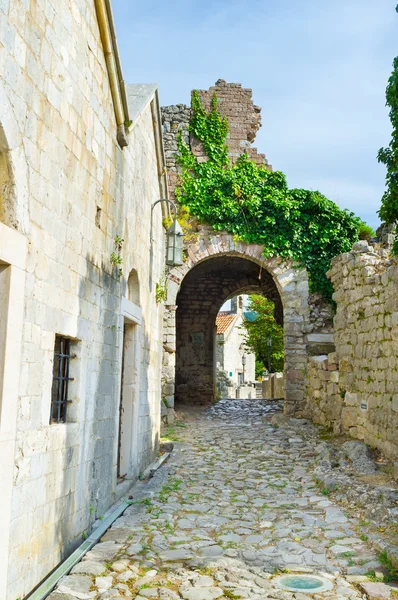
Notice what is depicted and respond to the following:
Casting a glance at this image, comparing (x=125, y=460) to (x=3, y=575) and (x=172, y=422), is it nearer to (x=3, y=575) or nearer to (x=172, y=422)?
(x=3, y=575)

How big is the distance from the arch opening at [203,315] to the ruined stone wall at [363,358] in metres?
6.62

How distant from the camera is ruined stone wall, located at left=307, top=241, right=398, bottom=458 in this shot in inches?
299

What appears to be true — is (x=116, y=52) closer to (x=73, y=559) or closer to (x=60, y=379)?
(x=60, y=379)

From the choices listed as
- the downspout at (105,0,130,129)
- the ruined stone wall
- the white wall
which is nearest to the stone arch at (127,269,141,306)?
the downspout at (105,0,130,129)

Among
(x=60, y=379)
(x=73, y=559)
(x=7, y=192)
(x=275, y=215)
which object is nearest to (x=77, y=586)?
(x=73, y=559)

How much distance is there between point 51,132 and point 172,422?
365 inches

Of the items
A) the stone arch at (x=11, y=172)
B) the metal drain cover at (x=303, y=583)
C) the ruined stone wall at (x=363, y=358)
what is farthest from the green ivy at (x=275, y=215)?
the stone arch at (x=11, y=172)

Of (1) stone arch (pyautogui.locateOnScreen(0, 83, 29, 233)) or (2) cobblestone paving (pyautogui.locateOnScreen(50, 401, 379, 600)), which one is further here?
(2) cobblestone paving (pyautogui.locateOnScreen(50, 401, 379, 600))

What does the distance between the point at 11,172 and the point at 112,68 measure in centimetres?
287

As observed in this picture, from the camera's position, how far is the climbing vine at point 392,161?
643 cm

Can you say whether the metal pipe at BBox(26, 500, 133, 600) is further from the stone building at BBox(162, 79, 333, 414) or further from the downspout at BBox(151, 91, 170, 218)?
the stone building at BBox(162, 79, 333, 414)

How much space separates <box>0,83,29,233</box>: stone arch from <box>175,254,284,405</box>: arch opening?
13774 mm

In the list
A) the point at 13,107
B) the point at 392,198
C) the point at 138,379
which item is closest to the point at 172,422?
the point at 138,379

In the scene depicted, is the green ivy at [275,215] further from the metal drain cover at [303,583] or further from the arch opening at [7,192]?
the arch opening at [7,192]
